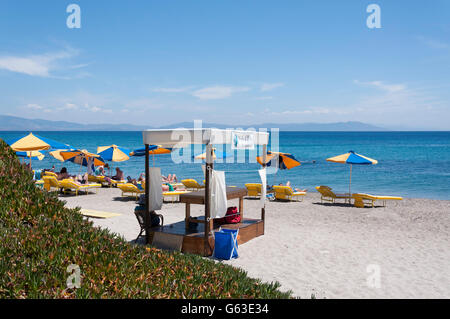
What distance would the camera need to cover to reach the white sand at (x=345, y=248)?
19.9ft

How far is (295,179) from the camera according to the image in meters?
33.8

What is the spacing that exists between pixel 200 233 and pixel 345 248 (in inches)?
128

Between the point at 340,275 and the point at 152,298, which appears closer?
the point at 152,298

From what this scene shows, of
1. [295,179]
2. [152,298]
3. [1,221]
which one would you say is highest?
[1,221]

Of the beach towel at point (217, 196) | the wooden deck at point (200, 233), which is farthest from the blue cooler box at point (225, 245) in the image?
the beach towel at point (217, 196)

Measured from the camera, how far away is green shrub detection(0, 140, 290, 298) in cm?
290

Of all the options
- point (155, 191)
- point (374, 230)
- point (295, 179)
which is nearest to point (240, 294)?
point (155, 191)

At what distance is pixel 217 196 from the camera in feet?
25.4

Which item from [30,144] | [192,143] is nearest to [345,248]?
[192,143]

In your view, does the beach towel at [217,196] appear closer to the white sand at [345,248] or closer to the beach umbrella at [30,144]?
the white sand at [345,248]

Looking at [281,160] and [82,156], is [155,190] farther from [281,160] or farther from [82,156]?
[82,156]

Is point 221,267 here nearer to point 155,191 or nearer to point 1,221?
point 1,221

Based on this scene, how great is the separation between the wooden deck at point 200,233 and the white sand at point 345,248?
0.20 metres

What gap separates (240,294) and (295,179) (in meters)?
31.1
